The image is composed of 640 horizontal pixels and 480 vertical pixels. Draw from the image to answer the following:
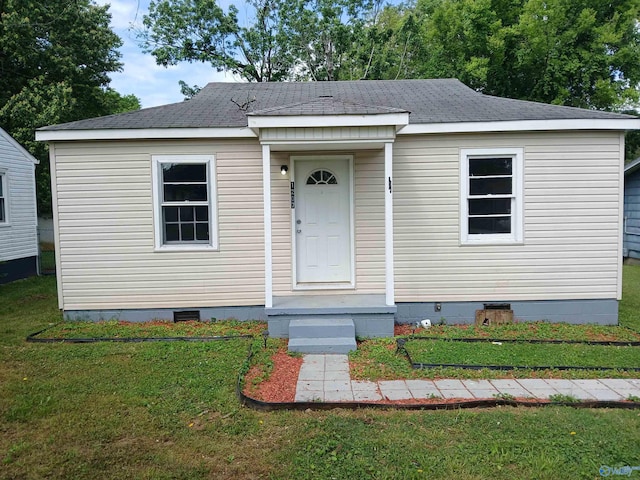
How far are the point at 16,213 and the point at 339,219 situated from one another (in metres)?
9.36

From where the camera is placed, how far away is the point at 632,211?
1388 centimetres

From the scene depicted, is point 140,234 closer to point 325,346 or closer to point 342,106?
point 325,346

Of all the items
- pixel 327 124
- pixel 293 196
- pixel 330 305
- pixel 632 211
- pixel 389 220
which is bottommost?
pixel 330 305

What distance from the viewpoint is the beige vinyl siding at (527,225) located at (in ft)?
21.0

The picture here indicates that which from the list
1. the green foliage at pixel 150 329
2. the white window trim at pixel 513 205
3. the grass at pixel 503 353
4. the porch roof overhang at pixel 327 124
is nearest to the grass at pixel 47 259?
the green foliage at pixel 150 329

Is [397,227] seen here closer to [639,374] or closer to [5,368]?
[639,374]

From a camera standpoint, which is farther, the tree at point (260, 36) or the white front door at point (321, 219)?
the tree at point (260, 36)

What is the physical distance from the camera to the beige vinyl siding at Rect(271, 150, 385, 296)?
6.57 metres

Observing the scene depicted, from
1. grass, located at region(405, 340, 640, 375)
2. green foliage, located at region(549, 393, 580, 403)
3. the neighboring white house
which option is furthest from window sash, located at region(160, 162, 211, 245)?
the neighboring white house

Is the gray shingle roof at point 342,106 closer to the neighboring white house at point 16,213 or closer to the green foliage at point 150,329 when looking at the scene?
the green foliage at point 150,329

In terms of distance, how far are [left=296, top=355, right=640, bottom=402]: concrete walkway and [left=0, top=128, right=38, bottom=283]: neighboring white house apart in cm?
946

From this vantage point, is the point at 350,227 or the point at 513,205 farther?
the point at 350,227

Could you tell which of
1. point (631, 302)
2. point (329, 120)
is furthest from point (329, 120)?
point (631, 302)

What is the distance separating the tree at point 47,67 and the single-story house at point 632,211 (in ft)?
56.9
